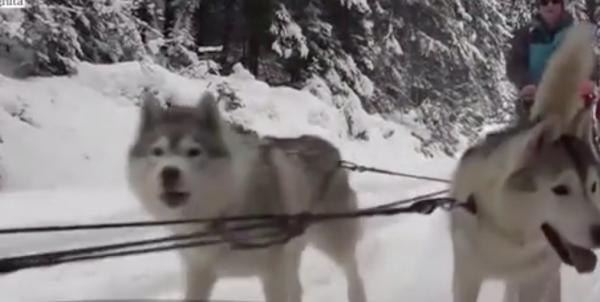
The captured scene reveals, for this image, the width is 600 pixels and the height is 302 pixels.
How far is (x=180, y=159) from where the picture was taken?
9.46ft

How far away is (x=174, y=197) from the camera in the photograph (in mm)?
2871

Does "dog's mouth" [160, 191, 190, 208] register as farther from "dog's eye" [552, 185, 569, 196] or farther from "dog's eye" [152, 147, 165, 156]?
"dog's eye" [552, 185, 569, 196]

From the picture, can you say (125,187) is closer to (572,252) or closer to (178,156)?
(178,156)

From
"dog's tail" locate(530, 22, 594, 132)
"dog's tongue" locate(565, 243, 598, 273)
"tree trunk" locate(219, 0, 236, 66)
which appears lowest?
"tree trunk" locate(219, 0, 236, 66)

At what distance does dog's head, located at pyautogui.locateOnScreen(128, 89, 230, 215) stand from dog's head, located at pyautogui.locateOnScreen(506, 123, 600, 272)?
959mm

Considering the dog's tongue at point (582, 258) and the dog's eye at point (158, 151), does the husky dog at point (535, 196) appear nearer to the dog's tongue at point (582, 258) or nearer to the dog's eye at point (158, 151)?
the dog's tongue at point (582, 258)

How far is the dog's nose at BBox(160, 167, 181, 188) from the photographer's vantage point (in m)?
2.80

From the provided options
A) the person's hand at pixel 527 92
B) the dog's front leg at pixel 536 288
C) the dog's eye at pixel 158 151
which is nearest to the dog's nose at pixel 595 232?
the dog's front leg at pixel 536 288

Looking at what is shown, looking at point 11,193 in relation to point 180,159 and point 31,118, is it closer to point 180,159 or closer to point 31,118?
point 31,118

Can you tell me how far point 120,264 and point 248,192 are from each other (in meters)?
1.86

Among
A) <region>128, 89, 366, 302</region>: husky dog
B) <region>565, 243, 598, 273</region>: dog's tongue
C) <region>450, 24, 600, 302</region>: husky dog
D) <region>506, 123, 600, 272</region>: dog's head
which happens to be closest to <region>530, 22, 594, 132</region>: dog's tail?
<region>450, 24, 600, 302</region>: husky dog

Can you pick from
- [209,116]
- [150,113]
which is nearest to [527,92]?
[209,116]

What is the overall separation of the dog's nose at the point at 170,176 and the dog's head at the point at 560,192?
104cm

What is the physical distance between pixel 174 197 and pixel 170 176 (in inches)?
3.7
